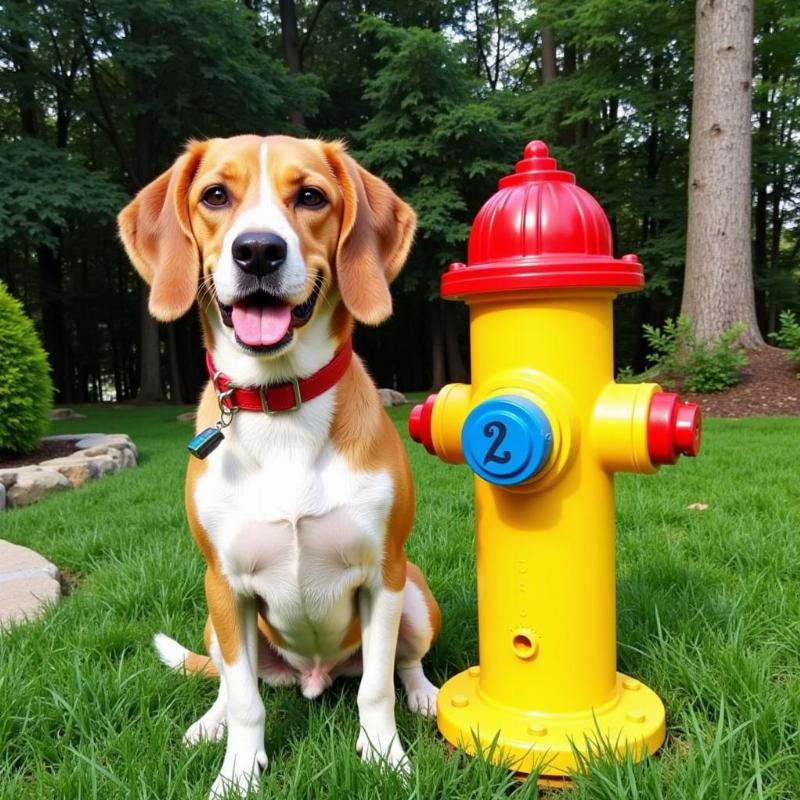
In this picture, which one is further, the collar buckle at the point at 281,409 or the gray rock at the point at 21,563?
the gray rock at the point at 21,563

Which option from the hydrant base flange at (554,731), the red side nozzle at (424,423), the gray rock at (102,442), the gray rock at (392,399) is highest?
the red side nozzle at (424,423)

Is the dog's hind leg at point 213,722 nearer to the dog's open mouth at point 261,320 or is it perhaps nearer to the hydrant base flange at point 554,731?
the hydrant base flange at point 554,731

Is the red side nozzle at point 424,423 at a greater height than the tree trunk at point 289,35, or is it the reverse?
the tree trunk at point 289,35

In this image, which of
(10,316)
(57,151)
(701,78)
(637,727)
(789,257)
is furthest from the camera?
(789,257)

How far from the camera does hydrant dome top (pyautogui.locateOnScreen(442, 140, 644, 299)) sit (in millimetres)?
1765

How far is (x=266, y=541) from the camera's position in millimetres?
1868

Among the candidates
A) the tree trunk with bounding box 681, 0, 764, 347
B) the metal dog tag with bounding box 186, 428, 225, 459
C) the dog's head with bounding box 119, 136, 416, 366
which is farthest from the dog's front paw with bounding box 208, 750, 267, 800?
the tree trunk with bounding box 681, 0, 764, 347

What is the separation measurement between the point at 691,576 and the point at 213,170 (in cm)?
233

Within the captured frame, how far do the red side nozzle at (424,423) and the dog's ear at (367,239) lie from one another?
31 cm

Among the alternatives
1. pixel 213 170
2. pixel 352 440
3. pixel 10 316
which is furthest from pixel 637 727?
pixel 10 316

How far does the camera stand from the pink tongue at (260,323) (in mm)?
1829

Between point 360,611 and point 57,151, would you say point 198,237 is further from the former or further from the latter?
point 57,151

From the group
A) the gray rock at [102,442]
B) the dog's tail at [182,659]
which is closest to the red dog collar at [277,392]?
the dog's tail at [182,659]

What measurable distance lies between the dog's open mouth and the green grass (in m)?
1.05
